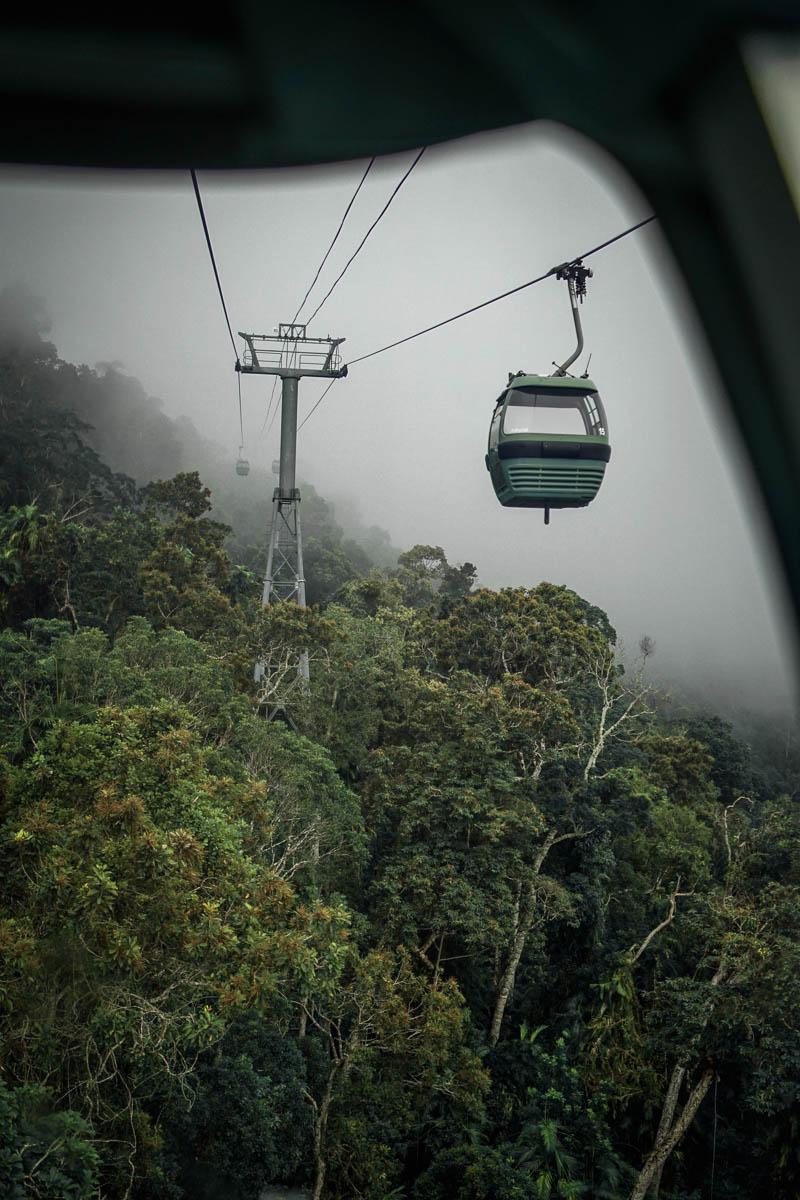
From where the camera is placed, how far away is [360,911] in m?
14.4

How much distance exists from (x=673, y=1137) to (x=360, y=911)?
5.78 meters

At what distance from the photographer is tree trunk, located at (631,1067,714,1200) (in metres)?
13.7

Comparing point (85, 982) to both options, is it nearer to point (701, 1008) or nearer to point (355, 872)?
point (355, 872)

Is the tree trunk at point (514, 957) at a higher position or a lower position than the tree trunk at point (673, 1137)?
higher

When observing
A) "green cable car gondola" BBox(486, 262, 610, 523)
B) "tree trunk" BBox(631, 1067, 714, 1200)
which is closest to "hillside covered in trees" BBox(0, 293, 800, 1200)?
"tree trunk" BBox(631, 1067, 714, 1200)

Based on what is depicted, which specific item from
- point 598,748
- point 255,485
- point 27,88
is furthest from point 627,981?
point 255,485

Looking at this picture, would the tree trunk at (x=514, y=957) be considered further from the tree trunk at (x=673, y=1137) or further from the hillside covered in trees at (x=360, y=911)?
the tree trunk at (x=673, y=1137)

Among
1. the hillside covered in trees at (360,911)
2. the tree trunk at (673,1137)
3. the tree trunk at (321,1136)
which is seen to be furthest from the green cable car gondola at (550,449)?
the tree trunk at (673,1137)

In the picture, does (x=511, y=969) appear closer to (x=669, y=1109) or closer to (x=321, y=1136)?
(x=669, y=1109)

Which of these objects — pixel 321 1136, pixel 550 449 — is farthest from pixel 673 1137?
pixel 550 449

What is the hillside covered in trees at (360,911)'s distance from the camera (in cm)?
777

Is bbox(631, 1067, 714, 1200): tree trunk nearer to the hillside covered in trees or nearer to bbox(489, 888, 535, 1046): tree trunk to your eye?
the hillside covered in trees

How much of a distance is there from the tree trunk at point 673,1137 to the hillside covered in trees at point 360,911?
0.05 metres

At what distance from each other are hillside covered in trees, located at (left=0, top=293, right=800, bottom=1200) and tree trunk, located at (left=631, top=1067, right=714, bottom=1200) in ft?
0.16
